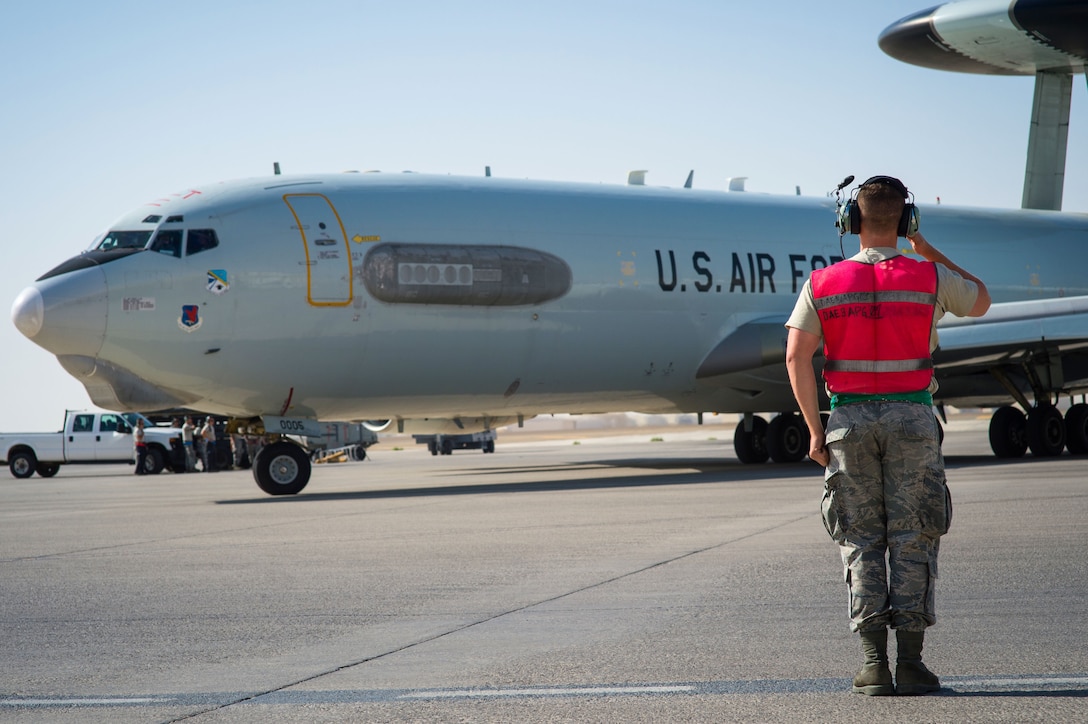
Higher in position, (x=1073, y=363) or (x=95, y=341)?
(x=1073, y=363)

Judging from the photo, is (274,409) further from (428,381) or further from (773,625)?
(773,625)

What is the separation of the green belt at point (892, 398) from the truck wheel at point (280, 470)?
522 inches

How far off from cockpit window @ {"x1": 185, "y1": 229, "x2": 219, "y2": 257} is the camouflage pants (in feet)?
42.1

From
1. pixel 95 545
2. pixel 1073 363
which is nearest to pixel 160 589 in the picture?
pixel 95 545

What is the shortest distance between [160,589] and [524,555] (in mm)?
2694

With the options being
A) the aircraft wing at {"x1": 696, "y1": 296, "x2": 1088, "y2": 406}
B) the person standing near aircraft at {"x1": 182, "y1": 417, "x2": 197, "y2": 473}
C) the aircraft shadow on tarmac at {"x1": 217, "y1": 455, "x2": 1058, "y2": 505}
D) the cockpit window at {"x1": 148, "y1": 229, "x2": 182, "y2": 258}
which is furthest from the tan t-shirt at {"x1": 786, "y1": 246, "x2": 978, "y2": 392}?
the person standing near aircraft at {"x1": 182, "y1": 417, "x2": 197, "y2": 473}

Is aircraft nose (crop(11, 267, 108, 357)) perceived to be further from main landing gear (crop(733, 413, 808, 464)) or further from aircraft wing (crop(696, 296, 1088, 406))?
main landing gear (crop(733, 413, 808, 464))

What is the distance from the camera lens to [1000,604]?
20.2 ft

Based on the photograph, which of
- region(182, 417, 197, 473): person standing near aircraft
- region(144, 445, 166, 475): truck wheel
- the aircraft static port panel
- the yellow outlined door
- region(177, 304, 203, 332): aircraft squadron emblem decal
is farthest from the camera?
region(144, 445, 166, 475): truck wheel

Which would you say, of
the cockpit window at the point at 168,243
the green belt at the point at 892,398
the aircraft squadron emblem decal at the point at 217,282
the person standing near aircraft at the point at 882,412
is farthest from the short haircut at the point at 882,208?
the cockpit window at the point at 168,243

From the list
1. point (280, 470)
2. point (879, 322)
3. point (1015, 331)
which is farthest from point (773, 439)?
point (879, 322)

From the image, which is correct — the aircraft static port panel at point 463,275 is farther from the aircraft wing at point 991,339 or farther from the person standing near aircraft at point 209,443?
the person standing near aircraft at point 209,443

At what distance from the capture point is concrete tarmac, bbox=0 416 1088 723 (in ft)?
14.3

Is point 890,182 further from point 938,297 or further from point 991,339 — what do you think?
point 991,339
